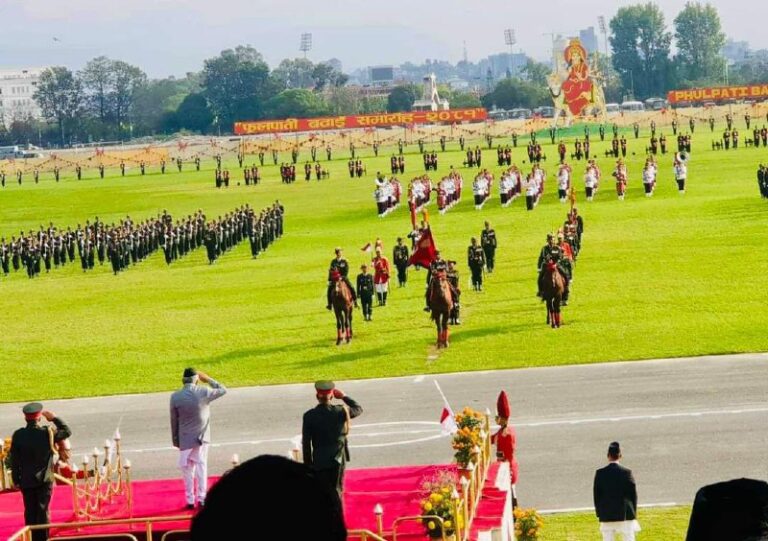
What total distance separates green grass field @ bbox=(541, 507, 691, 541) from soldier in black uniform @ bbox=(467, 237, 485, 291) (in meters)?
19.9

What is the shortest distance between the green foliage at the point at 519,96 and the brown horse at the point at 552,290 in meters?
155

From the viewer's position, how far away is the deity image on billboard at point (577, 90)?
128 meters

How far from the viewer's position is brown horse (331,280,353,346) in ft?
100

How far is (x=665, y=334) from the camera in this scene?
99.8 ft

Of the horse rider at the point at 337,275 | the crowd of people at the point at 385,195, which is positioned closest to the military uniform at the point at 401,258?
the horse rider at the point at 337,275

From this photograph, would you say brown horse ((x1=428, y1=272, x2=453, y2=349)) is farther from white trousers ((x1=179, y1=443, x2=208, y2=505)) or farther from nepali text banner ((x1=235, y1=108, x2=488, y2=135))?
nepali text banner ((x1=235, y1=108, x2=488, y2=135))

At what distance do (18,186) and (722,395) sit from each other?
92.3m

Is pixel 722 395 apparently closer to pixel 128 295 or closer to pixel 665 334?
pixel 665 334

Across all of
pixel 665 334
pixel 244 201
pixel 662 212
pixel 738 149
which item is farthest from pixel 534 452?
pixel 738 149

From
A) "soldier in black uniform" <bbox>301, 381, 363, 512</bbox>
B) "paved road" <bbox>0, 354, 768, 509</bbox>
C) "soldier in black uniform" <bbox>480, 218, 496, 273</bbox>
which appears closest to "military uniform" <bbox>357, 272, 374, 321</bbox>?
"paved road" <bbox>0, 354, 768, 509</bbox>

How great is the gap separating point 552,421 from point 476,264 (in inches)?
593

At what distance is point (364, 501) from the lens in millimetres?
16250

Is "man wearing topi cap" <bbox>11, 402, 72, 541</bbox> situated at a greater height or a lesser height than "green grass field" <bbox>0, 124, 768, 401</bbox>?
greater

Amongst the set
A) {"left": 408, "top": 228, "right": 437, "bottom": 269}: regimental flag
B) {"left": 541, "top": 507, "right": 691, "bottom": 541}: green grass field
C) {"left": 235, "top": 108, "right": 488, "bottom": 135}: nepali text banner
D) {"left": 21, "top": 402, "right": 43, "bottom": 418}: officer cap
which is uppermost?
{"left": 235, "top": 108, "right": 488, "bottom": 135}: nepali text banner
